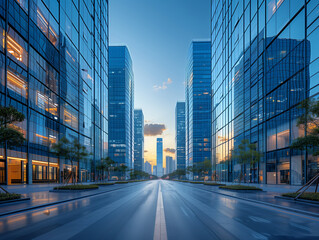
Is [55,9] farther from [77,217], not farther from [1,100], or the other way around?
[77,217]

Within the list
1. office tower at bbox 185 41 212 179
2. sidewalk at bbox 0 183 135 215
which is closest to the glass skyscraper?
sidewalk at bbox 0 183 135 215

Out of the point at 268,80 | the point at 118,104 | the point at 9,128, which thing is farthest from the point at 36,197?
the point at 118,104

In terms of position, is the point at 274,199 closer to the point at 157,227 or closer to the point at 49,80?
the point at 157,227

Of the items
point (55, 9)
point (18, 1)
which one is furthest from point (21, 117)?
point (55, 9)

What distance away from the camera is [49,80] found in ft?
132

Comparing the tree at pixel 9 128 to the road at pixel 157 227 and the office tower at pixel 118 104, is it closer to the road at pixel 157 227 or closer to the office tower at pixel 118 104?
the road at pixel 157 227

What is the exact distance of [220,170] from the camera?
212ft

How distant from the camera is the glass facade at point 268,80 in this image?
2910 centimetres

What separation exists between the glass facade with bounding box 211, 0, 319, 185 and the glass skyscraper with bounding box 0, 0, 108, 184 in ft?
99.0

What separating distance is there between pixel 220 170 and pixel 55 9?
54.9 metres

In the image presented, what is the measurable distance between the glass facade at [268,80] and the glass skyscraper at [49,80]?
30.2m

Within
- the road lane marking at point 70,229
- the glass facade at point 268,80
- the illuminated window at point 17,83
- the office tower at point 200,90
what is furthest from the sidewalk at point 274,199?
the office tower at point 200,90

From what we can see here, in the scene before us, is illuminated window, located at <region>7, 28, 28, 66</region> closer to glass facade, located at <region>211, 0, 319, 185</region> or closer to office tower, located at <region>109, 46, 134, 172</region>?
glass facade, located at <region>211, 0, 319, 185</region>

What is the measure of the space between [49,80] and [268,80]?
3780 centimetres
